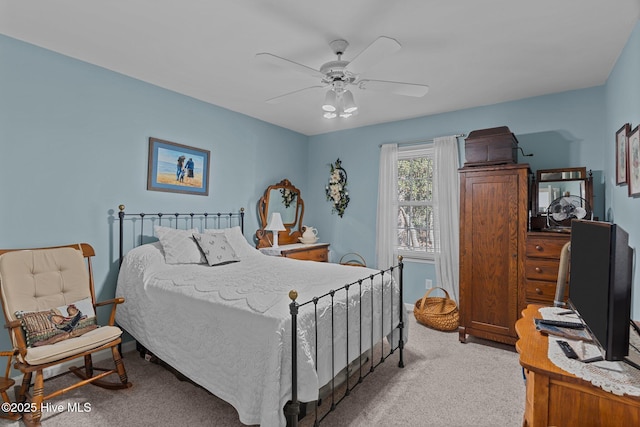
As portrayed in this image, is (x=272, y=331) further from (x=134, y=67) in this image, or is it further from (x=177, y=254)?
(x=134, y=67)

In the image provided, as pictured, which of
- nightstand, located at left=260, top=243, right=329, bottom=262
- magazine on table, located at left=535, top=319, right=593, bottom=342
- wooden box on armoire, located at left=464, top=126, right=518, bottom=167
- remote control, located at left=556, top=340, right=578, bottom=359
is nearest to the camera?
remote control, located at left=556, top=340, right=578, bottom=359

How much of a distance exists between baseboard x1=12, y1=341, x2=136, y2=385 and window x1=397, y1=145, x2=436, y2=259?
3.36 meters

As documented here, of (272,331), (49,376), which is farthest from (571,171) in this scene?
(49,376)

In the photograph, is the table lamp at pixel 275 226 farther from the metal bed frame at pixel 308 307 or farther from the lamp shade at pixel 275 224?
the metal bed frame at pixel 308 307

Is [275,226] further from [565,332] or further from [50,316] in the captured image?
[565,332]

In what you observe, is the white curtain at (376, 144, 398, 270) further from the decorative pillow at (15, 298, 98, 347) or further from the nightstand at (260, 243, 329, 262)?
the decorative pillow at (15, 298, 98, 347)

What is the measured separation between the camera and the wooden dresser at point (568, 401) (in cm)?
111

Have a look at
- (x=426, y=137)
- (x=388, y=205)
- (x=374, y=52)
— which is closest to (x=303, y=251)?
(x=388, y=205)

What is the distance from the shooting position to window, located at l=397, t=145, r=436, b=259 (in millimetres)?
4383

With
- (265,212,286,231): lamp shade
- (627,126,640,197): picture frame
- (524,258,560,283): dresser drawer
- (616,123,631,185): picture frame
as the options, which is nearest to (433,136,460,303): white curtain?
(524,258,560,283): dresser drawer

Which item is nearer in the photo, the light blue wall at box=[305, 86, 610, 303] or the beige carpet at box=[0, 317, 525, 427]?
the beige carpet at box=[0, 317, 525, 427]

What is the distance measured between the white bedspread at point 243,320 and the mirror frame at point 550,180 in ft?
5.96

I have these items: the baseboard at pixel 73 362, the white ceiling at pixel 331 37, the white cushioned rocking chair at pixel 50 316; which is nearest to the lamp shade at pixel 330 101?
the white ceiling at pixel 331 37

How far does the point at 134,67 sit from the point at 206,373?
2.66 m
